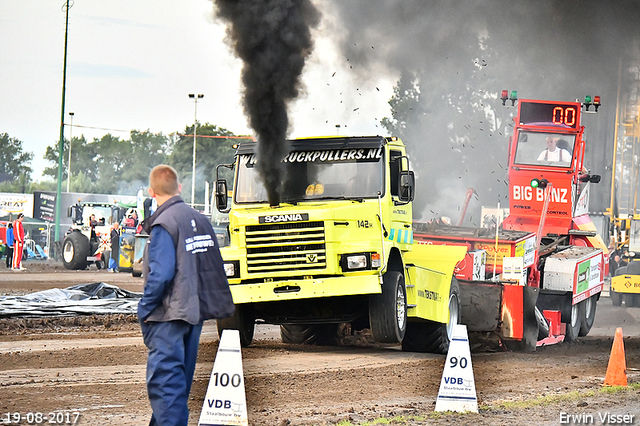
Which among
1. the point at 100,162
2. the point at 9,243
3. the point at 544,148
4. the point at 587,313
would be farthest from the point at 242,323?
the point at 100,162

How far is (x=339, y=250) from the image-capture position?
1072 cm

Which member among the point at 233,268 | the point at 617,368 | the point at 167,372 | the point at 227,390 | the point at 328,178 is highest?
the point at 328,178

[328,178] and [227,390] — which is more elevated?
[328,178]

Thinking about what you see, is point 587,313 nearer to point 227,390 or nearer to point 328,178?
point 328,178

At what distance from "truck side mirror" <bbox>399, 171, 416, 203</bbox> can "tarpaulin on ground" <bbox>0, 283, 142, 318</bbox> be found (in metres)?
6.94

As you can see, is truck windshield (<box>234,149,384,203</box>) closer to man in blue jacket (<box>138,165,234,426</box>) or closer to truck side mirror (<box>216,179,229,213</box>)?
truck side mirror (<box>216,179,229,213</box>)

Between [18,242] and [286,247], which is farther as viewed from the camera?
[18,242]

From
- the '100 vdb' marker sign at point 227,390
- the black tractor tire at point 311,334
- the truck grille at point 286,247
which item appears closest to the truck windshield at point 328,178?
the truck grille at point 286,247

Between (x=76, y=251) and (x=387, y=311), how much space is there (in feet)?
72.7

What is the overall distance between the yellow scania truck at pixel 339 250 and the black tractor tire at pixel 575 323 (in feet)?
11.1

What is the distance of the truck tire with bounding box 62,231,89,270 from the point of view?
102 ft

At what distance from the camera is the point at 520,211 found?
17.4m

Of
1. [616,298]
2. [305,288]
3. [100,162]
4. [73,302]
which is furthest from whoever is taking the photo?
[100,162]

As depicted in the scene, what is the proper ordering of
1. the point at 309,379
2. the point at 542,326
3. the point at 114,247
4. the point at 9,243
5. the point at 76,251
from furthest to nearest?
the point at 9,243 → the point at 76,251 → the point at 114,247 → the point at 542,326 → the point at 309,379
